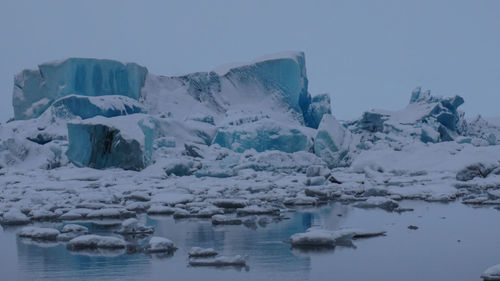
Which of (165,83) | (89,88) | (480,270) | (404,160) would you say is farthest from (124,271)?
(165,83)

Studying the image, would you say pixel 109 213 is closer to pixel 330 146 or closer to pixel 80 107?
pixel 330 146

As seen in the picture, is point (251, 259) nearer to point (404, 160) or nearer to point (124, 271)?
point (124, 271)

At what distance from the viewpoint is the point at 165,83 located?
26.6 meters

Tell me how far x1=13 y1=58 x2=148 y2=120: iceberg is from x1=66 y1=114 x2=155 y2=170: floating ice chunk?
940cm

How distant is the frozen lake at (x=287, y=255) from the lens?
338 centimetres

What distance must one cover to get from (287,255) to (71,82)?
21.1 metres

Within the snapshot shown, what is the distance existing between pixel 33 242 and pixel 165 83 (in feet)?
73.0

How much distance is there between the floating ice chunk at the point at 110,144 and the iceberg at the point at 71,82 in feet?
30.8

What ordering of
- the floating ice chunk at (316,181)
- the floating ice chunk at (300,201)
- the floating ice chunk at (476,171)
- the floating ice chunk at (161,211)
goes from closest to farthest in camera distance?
1. the floating ice chunk at (161,211)
2. the floating ice chunk at (300,201)
3. the floating ice chunk at (316,181)
4. the floating ice chunk at (476,171)

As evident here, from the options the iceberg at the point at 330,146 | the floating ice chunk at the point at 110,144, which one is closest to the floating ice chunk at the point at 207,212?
the floating ice chunk at the point at 110,144

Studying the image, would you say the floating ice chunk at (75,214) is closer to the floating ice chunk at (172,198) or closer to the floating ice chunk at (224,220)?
the floating ice chunk at (172,198)

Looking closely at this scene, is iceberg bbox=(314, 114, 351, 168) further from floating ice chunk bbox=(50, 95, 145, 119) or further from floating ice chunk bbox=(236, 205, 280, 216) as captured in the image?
floating ice chunk bbox=(236, 205, 280, 216)

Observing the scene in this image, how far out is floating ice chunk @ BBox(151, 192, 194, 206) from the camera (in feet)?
24.7

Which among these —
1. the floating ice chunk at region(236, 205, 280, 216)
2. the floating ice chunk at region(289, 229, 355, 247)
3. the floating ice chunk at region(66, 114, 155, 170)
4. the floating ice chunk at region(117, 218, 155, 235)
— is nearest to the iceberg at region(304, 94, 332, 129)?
the floating ice chunk at region(66, 114, 155, 170)
